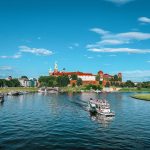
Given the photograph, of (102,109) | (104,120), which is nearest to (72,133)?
(104,120)

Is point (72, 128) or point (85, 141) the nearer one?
point (85, 141)

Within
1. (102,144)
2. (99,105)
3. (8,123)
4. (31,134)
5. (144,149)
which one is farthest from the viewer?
(99,105)

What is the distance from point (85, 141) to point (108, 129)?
15.2m

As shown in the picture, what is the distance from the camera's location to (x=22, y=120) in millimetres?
93438

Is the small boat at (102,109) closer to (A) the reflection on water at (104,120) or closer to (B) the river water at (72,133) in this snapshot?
(A) the reflection on water at (104,120)

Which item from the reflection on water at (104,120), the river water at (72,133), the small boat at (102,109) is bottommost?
the river water at (72,133)

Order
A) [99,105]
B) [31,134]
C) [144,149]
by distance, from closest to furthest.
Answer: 1. [144,149]
2. [31,134]
3. [99,105]

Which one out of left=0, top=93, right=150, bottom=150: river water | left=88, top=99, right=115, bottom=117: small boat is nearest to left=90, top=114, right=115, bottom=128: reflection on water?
left=0, top=93, right=150, bottom=150: river water

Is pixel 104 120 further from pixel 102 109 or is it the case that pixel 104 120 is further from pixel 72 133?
pixel 72 133

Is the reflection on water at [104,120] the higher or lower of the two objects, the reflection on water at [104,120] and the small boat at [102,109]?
the lower

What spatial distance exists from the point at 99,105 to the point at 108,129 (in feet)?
109

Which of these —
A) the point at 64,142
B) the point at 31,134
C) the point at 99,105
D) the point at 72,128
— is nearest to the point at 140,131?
the point at 72,128

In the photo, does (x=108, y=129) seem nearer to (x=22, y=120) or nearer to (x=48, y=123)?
(x=48, y=123)

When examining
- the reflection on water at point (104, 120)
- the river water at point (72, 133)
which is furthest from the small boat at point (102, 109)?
the river water at point (72, 133)
